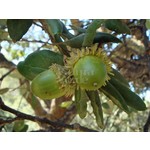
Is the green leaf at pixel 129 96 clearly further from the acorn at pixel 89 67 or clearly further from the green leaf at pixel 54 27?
the green leaf at pixel 54 27

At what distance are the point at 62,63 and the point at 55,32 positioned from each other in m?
0.08

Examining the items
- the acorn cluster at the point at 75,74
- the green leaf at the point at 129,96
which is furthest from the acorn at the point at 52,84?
the green leaf at the point at 129,96

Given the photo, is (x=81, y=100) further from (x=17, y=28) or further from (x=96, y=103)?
(x=17, y=28)

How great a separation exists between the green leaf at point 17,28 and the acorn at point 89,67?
0.14 meters

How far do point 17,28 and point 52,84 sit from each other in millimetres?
177

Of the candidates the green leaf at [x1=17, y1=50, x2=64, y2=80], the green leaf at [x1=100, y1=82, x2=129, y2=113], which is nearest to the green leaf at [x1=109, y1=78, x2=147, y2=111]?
the green leaf at [x1=100, y1=82, x2=129, y2=113]

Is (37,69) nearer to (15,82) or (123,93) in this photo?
(123,93)

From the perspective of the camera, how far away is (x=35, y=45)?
3146 mm

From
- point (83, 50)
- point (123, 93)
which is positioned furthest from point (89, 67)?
point (123, 93)

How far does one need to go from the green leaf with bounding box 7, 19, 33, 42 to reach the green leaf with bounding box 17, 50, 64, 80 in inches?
2.4

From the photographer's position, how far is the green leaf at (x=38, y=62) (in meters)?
0.80

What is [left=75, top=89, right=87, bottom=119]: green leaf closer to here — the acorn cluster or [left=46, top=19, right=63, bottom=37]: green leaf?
the acorn cluster

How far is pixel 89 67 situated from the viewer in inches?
27.4

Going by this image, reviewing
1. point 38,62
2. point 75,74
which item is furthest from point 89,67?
point 38,62
